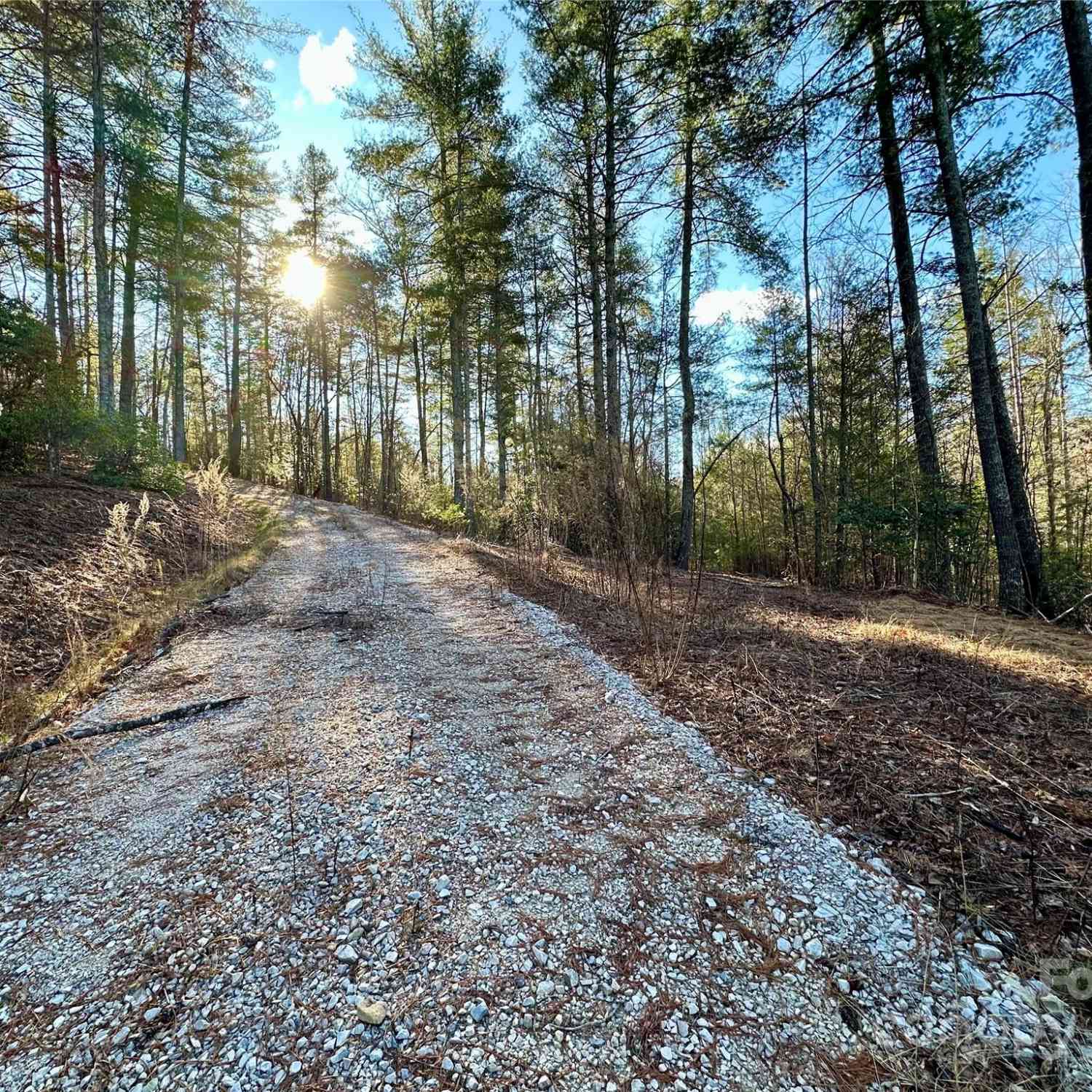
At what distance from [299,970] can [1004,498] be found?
7407 mm

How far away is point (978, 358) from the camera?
214 inches

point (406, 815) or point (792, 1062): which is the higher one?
point (406, 815)

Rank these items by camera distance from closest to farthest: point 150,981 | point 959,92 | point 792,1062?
point 792,1062
point 150,981
point 959,92

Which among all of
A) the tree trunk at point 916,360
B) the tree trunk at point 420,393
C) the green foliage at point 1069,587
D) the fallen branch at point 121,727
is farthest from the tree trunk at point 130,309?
the green foliage at point 1069,587

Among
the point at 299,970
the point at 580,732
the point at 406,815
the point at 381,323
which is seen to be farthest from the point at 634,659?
the point at 381,323

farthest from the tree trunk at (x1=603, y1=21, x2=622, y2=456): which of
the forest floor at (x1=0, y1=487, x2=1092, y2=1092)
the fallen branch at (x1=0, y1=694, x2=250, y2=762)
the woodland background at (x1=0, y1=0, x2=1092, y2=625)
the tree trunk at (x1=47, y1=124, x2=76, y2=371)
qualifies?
the tree trunk at (x1=47, y1=124, x2=76, y2=371)

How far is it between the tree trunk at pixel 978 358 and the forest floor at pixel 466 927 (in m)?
4.79

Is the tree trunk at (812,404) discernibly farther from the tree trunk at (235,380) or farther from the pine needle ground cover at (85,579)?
the tree trunk at (235,380)

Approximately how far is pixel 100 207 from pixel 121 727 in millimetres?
10310

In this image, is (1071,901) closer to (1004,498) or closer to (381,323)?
(1004,498)

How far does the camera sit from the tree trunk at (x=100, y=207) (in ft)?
25.2

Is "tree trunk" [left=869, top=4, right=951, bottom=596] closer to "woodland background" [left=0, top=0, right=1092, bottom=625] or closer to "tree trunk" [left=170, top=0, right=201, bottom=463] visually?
"woodland background" [left=0, top=0, right=1092, bottom=625]

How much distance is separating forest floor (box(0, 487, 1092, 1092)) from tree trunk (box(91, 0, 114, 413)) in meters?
8.13

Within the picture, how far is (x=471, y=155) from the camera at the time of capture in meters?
10.4
